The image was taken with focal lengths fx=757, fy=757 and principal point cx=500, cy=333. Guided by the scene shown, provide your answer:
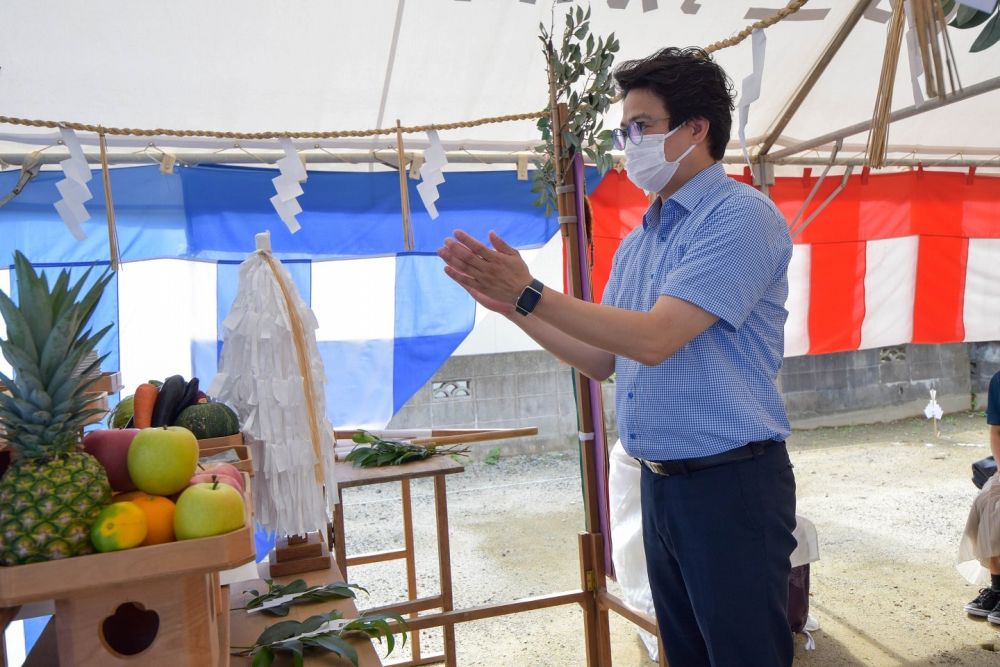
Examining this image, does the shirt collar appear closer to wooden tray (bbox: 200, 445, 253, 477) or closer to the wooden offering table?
wooden tray (bbox: 200, 445, 253, 477)

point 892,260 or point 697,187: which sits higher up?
point 892,260

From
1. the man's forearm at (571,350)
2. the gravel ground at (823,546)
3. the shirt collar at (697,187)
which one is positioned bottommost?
the gravel ground at (823,546)

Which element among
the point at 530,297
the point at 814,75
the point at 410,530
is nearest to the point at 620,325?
the point at 530,297

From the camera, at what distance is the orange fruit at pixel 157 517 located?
0.86 m

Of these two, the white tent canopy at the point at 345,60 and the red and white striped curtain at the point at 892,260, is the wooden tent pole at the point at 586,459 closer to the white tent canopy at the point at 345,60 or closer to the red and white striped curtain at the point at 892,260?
the white tent canopy at the point at 345,60

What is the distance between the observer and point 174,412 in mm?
1719

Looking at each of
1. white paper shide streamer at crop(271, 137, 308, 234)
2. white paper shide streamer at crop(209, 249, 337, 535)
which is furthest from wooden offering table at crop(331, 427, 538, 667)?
white paper shide streamer at crop(271, 137, 308, 234)

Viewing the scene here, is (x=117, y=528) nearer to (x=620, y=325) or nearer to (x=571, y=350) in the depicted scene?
(x=620, y=325)

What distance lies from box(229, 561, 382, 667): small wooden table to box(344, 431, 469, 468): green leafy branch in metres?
0.48

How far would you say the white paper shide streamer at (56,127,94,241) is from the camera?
8.91ft

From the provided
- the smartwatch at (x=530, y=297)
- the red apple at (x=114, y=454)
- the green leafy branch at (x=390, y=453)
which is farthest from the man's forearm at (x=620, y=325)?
the green leafy branch at (x=390, y=453)

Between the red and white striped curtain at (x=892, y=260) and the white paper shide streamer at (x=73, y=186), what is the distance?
10.8ft

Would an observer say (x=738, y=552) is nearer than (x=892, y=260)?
Yes

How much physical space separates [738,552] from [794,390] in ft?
20.3
